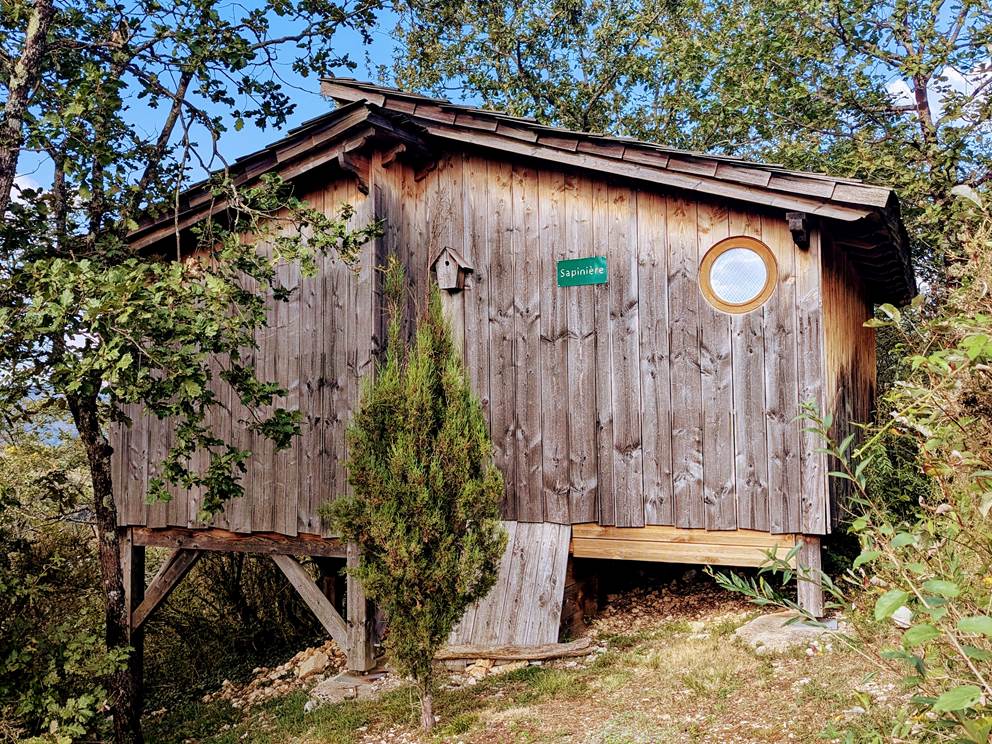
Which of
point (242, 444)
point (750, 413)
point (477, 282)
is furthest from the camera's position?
point (242, 444)

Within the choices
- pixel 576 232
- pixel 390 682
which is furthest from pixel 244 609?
pixel 576 232

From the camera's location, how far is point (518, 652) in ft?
21.4

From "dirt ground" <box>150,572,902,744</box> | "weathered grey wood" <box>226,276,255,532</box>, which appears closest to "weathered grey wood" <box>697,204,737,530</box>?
"dirt ground" <box>150,572,902,744</box>

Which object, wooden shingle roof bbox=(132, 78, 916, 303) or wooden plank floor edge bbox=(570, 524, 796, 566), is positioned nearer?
wooden shingle roof bbox=(132, 78, 916, 303)

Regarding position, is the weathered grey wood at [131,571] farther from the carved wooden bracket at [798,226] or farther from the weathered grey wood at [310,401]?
the carved wooden bracket at [798,226]

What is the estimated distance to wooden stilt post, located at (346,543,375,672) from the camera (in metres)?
6.93

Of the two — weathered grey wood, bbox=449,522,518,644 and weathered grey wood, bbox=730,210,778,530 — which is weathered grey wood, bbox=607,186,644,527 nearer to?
weathered grey wood, bbox=730,210,778,530

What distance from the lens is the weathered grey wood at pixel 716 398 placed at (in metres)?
6.69

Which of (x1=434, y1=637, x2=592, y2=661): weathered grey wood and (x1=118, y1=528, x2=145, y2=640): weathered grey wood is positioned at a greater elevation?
(x1=118, y1=528, x2=145, y2=640): weathered grey wood

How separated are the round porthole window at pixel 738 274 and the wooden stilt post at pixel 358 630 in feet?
12.9

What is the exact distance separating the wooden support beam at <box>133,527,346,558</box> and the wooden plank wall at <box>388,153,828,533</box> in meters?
1.90

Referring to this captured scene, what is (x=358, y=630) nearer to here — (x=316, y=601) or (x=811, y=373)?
(x=316, y=601)

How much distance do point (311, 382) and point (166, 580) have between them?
3.06 metres

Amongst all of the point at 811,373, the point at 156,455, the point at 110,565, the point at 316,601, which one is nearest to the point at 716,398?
the point at 811,373
